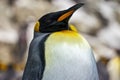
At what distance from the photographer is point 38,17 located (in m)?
6.89

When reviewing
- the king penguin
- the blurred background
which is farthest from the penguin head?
the blurred background

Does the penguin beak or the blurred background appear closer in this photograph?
the penguin beak

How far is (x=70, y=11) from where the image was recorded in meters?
2.34

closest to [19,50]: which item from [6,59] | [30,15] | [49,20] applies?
[6,59]

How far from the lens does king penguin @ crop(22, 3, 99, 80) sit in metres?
2.30

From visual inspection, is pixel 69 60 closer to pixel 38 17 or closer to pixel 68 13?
pixel 68 13

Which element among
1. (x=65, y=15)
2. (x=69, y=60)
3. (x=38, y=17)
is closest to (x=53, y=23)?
(x=65, y=15)

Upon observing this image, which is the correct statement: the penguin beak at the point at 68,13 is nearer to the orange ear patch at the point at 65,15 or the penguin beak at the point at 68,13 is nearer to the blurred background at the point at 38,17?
the orange ear patch at the point at 65,15

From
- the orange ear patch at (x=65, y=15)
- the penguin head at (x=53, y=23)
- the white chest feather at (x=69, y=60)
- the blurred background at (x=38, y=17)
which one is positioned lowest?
the blurred background at (x=38, y=17)

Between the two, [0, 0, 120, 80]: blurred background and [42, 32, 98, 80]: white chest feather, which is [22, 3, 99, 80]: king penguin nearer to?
[42, 32, 98, 80]: white chest feather

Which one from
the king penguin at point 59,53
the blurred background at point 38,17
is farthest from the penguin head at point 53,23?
the blurred background at point 38,17

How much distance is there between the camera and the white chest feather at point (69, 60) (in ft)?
7.54

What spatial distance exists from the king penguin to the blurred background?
3.04 meters

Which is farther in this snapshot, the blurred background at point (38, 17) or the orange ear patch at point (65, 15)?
the blurred background at point (38, 17)
